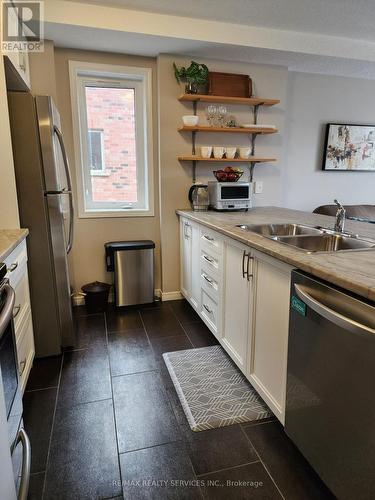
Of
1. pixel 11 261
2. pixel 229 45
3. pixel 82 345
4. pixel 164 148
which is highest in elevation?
pixel 229 45

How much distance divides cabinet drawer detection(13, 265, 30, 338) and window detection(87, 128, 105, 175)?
4.98 ft

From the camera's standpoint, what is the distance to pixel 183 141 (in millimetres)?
3129

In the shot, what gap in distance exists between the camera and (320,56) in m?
2.98

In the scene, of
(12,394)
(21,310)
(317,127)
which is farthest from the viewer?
(317,127)

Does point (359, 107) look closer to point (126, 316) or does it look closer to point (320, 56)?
point (320, 56)

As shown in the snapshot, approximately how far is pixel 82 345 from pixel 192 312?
41.9 inches

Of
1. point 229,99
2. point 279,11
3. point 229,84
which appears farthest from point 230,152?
point 279,11

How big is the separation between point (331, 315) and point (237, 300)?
86cm

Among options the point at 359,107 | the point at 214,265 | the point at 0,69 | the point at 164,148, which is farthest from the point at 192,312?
the point at 359,107

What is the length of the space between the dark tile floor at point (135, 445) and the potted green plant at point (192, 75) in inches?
93.2

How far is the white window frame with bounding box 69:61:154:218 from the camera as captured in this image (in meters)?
2.95

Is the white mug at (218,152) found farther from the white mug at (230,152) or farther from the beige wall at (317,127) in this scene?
the beige wall at (317,127)

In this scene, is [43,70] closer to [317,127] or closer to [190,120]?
[190,120]

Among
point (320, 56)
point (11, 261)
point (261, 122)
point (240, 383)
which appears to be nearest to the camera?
point (11, 261)
